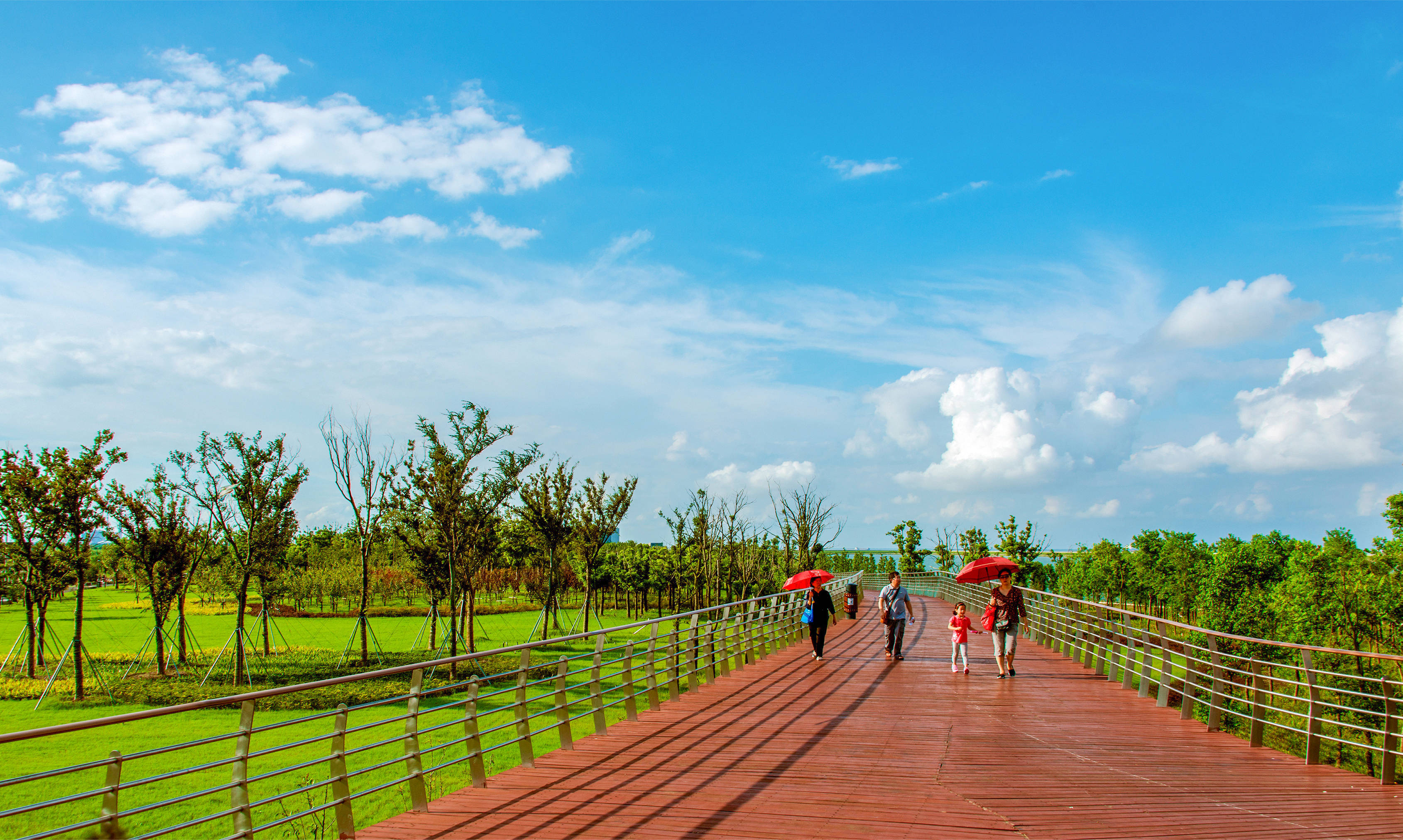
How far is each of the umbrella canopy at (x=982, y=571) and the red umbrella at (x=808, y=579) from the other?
280 centimetres

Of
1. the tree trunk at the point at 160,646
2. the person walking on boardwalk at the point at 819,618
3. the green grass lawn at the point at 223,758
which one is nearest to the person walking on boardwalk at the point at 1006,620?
the person walking on boardwalk at the point at 819,618

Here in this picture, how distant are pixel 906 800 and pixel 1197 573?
73.0 metres

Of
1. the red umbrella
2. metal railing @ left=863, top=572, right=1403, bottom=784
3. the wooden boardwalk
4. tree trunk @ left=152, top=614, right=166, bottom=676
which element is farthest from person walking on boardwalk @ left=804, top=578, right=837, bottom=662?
tree trunk @ left=152, top=614, right=166, bottom=676

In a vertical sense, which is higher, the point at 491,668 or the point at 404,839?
the point at 404,839

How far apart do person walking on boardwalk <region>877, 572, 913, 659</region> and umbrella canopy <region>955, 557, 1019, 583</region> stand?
114 centimetres

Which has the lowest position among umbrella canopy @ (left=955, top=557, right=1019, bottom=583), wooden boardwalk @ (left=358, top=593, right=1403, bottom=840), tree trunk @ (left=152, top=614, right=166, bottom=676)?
tree trunk @ (left=152, top=614, right=166, bottom=676)

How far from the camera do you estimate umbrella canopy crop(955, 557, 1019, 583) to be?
58.7 feet

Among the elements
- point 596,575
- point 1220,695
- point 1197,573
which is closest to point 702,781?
point 1220,695

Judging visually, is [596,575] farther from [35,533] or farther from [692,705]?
[692,705]

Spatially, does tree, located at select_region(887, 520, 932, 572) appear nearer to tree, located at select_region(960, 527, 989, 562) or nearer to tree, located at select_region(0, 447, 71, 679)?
tree, located at select_region(960, 527, 989, 562)

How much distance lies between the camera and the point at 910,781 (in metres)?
7.84

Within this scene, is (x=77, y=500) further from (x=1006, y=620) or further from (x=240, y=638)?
(x=1006, y=620)

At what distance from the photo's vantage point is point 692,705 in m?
12.2

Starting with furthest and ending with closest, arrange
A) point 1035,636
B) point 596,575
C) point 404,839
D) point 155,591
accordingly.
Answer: point 596,575 → point 155,591 → point 1035,636 → point 404,839
